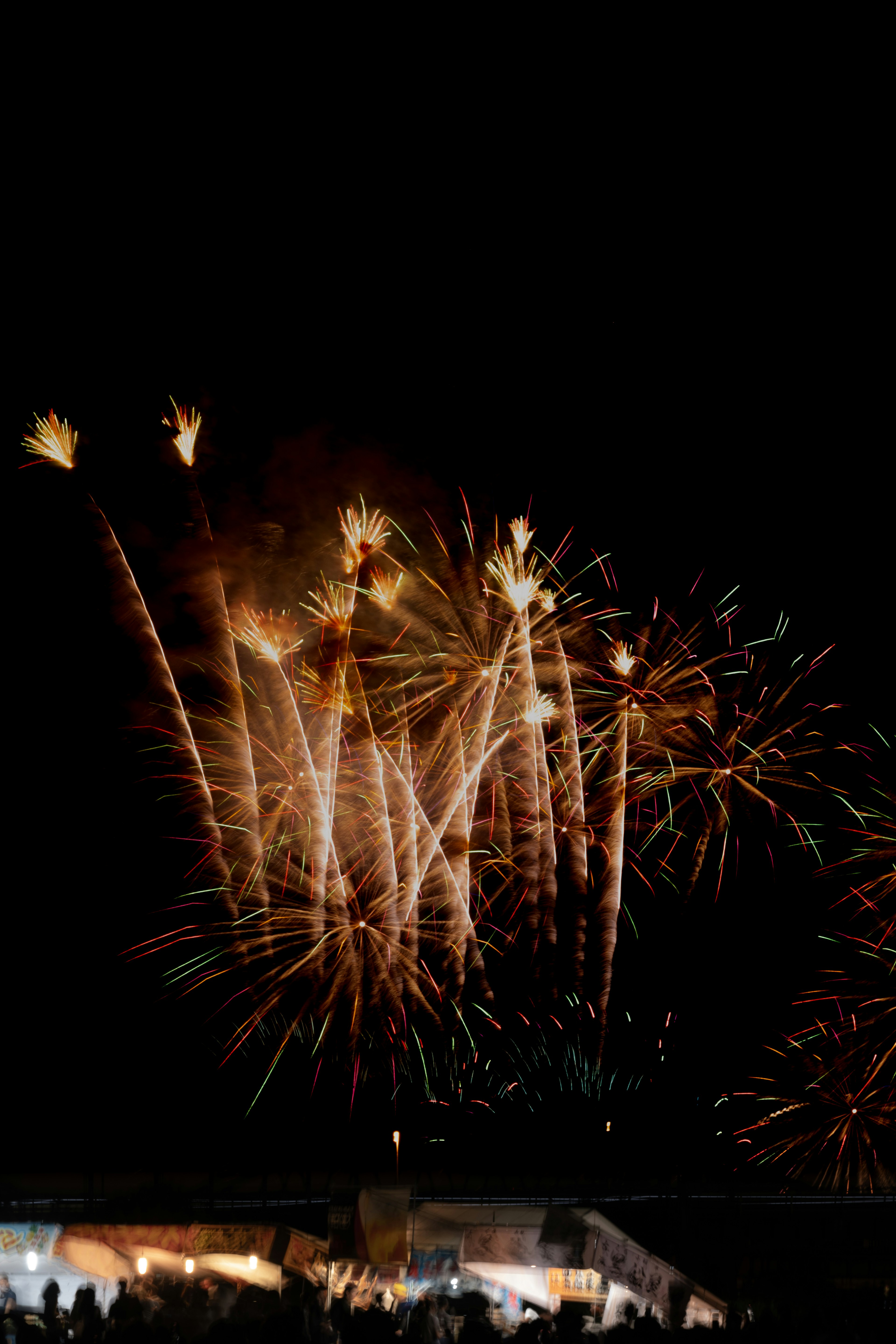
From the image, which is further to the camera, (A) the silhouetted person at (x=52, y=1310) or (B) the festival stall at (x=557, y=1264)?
(B) the festival stall at (x=557, y=1264)

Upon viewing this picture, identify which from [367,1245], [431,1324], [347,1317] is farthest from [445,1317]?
[347,1317]

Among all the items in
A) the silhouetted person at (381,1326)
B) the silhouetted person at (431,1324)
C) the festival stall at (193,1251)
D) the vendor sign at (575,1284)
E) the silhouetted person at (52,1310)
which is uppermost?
the vendor sign at (575,1284)

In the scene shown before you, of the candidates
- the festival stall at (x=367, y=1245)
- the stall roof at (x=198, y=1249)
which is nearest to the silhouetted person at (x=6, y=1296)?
the stall roof at (x=198, y=1249)

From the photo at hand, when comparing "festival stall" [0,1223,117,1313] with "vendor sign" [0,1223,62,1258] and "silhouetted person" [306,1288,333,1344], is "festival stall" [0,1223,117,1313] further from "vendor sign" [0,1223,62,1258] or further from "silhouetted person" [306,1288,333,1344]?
"silhouetted person" [306,1288,333,1344]

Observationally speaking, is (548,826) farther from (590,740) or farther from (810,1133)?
(810,1133)

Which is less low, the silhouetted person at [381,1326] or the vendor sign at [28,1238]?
the vendor sign at [28,1238]

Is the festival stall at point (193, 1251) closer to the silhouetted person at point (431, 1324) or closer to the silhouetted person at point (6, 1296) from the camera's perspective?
the silhouetted person at point (6, 1296)

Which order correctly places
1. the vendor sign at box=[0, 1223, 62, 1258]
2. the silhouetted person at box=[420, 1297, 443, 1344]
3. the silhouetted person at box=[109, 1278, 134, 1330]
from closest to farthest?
the silhouetted person at box=[109, 1278, 134, 1330] → the silhouetted person at box=[420, 1297, 443, 1344] → the vendor sign at box=[0, 1223, 62, 1258]

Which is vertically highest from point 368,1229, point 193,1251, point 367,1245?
point 368,1229

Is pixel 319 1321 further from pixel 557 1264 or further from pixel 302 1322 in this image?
pixel 557 1264

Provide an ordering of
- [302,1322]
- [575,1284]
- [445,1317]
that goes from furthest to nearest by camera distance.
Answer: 1. [575,1284]
2. [445,1317]
3. [302,1322]

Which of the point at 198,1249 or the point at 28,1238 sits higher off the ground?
the point at 198,1249

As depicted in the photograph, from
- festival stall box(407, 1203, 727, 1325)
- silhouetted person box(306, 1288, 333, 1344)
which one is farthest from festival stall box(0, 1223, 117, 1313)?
festival stall box(407, 1203, 727, 1325)

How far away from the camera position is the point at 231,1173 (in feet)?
58.2
